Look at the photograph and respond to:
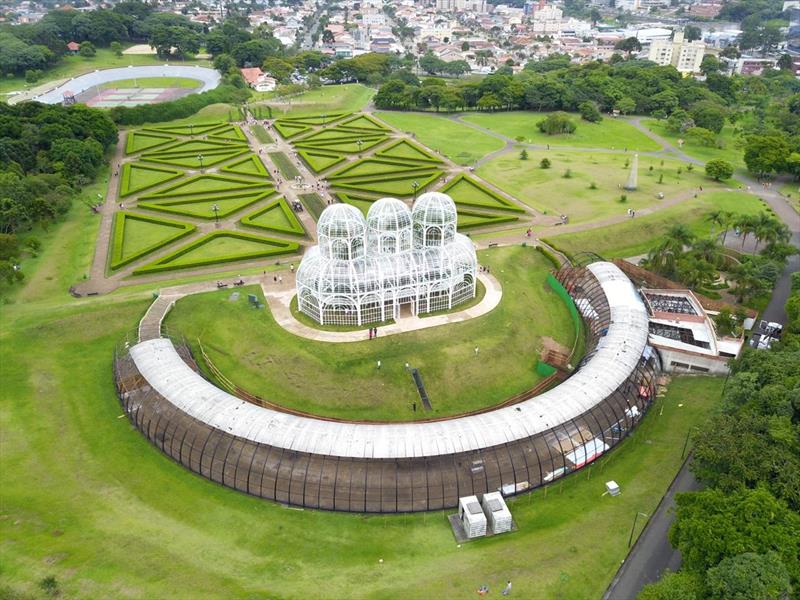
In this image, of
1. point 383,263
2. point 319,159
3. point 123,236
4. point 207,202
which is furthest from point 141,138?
point 383,263

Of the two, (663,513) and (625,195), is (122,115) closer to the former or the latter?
(625,195)

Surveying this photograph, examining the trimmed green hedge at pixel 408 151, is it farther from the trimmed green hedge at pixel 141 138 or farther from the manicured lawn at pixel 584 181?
the trimmed green hedge at pixel 141 138

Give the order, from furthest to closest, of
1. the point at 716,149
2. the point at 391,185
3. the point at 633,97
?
the point at 633,97
the point at 716,149
the point at 391,185

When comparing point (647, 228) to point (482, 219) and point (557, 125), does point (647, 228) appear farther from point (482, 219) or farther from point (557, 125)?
point (557, 125)

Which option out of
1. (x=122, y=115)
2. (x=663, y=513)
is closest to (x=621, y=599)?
(x=663, y=513)

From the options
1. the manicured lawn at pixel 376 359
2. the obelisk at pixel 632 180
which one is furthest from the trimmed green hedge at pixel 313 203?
the obelisk at pixel 632 180
